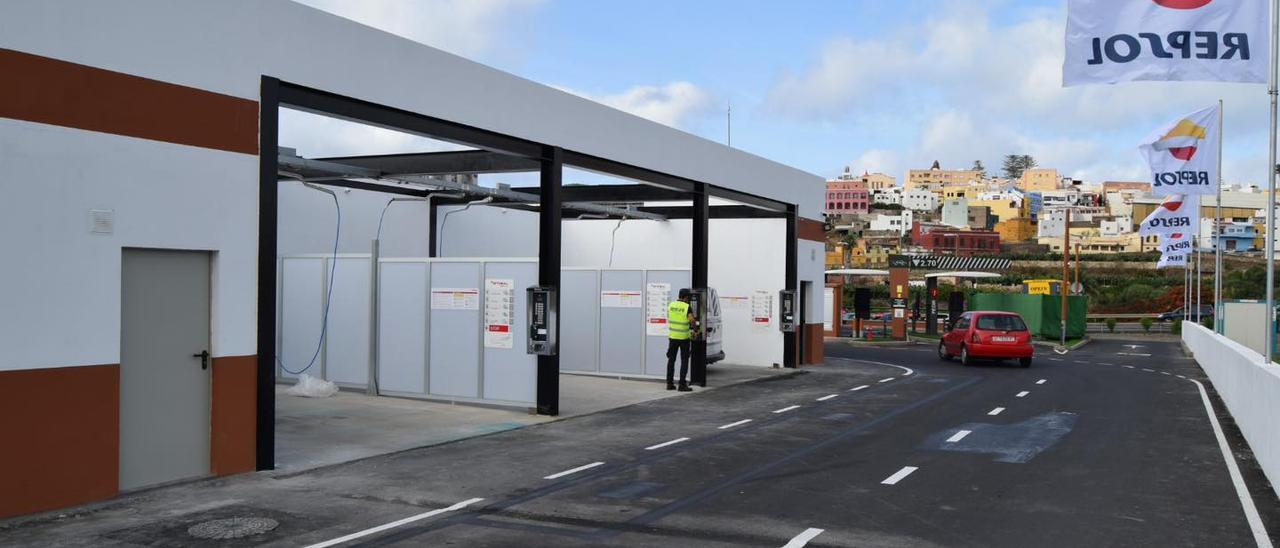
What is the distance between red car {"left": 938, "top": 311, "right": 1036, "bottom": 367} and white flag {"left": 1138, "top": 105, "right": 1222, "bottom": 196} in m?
7.38

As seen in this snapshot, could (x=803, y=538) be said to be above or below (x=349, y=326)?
below

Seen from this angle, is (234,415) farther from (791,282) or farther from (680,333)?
(791,282)

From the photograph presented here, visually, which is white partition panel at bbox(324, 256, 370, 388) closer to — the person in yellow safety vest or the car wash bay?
the car wash bay

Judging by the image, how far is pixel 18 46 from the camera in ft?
26.9

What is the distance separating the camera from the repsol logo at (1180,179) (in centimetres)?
1867

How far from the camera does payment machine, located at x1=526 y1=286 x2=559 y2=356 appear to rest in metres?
14.9

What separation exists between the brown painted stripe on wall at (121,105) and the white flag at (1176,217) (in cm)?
2580

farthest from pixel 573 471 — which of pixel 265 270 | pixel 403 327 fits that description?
pixel 403 327

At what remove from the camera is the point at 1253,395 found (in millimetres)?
12625

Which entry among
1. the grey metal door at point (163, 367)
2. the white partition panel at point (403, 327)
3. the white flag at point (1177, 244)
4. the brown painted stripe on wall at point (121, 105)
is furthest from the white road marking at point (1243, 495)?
the white flag at point (1177, 244)

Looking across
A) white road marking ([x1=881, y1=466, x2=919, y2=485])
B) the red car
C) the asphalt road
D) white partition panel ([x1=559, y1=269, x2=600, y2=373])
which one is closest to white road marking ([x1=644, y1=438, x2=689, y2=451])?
the asphalt road

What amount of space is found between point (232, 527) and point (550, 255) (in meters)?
7.72

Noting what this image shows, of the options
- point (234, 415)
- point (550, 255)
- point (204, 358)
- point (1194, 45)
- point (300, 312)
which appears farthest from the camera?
point (300, 312)

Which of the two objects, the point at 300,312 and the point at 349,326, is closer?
the point at 349,326
